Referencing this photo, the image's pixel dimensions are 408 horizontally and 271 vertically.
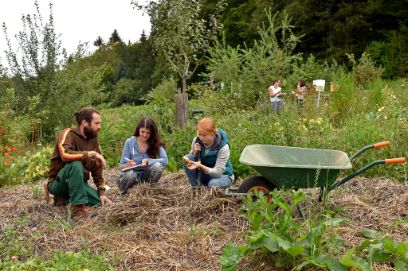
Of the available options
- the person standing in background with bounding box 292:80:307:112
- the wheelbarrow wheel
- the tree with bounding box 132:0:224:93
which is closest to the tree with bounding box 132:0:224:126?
the tree with bounding box 132:0:224:93

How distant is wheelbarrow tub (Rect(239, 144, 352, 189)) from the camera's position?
3871 millimetres

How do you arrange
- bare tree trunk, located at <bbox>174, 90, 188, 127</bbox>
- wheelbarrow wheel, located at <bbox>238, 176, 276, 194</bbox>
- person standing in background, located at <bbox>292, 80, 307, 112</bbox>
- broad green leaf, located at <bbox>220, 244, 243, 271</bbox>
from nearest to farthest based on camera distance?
broad green leaf, located at <bbox>220, 244, 243, 271</bbox>
wheelbarrow wheel, located at <bbox>238, 176, 276, 194</bbox>
bare tree trunk, located at <bbox>174, 90, 188, 127</bbox>
person standing in background, located at <bbox>292, 80, 307, 112</bbox>

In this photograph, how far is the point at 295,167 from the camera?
384 cm

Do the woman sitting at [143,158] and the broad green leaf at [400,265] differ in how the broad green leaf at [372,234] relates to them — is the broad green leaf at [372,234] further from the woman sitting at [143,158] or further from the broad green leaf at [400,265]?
the woman sitting at [143,158]

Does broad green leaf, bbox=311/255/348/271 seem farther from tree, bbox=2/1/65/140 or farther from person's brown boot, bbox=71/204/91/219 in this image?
tree, bbox=2/1/65/140

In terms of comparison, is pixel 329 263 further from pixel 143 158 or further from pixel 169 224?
pixel 143 158

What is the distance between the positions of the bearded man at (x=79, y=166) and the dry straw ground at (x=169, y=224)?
0.49 feet

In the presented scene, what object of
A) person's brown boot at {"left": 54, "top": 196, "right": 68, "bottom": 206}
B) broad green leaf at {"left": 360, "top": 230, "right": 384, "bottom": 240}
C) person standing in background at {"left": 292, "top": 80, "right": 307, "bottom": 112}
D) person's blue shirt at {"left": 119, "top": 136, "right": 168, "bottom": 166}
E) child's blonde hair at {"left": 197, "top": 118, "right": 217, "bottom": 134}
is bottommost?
broad green leaf at {"left": 360, "top": 230, "right": 384, "bottom": 240}

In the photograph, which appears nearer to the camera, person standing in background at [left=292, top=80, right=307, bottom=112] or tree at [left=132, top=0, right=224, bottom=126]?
person standing in background at [left=292, top=80, right=307, bottom=112]

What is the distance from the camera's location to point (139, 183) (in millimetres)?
4871

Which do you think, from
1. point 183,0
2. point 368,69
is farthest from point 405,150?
point 368,69

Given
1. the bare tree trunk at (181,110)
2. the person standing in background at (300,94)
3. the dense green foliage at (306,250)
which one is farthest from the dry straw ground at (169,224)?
the person standing in background at (300,94)

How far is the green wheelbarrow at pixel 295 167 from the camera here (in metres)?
3.87

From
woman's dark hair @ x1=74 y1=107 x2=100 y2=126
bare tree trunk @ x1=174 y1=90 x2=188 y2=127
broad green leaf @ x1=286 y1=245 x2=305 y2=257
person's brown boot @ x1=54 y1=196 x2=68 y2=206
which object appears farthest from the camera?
bare tree trunk @ x1=174 y1=90 x2=188 y2=127
